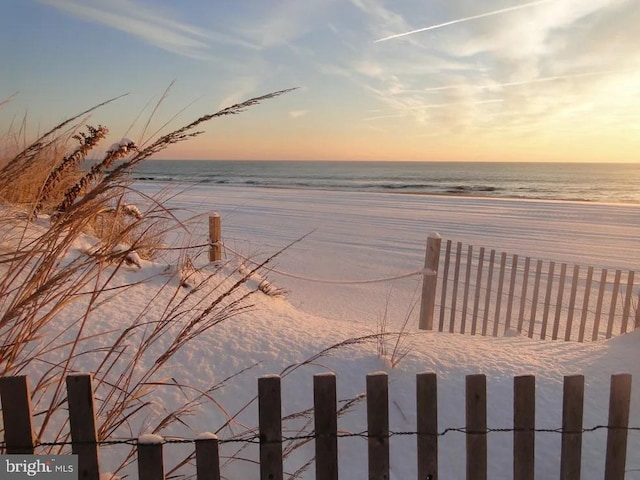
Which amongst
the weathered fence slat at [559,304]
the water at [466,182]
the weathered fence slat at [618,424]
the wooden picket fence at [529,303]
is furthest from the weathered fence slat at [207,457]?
the water at [466,182]

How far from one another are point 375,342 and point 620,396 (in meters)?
1.48

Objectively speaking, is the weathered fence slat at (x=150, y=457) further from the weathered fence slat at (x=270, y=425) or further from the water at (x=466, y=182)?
the water at (x=466, y=182)

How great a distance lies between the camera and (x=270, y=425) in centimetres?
160

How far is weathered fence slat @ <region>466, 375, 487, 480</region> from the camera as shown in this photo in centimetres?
171

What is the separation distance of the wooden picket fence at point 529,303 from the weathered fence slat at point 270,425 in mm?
3266

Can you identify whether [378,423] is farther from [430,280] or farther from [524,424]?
[430,280]

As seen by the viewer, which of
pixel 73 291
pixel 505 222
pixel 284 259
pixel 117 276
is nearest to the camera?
pixel 73 291

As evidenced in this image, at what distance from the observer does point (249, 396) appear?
97.4 inches

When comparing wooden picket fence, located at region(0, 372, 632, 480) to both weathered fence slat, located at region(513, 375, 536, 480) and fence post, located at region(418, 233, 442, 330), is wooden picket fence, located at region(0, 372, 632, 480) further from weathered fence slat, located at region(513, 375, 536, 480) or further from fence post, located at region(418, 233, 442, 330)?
fence post, located at region(418, 233, 442, 330)

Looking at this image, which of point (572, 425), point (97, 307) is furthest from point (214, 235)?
point (572, 425)

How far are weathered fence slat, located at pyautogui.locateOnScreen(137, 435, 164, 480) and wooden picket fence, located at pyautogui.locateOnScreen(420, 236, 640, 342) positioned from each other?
139 inches

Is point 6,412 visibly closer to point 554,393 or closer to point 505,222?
point 554,393

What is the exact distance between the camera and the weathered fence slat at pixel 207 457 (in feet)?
5.01

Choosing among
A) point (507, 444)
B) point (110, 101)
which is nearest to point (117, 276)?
point (110, 101)
